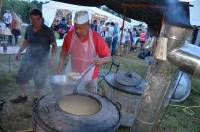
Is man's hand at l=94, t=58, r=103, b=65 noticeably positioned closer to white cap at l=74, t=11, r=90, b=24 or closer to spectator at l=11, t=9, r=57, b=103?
white cap at l=74, t=11, r=90, b=24

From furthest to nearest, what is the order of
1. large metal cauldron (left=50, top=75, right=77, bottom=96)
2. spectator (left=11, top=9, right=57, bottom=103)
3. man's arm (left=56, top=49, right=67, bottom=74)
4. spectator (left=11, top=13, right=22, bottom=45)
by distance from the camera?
spectator (left=11, top=13, right=22, bottom=45), spectator (left=11, top=9, right=57, bottom=103), man's arm (left=56, top=49, right=67, bottom=74), large metal cauldron (left=50, top=75, right=77, bottom=96)

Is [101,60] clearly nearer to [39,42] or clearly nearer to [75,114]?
[75,114]

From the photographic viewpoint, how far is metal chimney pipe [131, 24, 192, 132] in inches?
118

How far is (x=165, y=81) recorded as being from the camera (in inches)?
121

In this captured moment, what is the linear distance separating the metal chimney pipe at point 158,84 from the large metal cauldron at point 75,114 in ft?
1.17

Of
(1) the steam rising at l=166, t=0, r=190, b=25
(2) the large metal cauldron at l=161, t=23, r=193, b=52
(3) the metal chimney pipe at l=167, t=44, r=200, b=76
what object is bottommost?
(3) the metal chimney pipe at l=167, t=44, r=200, b=76

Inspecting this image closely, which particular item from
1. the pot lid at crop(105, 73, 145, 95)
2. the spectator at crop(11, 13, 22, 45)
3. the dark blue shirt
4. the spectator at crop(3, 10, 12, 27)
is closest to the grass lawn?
the pot lid at crop(105, 73, 145, 95)

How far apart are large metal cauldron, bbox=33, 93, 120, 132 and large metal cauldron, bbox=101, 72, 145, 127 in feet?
5.00

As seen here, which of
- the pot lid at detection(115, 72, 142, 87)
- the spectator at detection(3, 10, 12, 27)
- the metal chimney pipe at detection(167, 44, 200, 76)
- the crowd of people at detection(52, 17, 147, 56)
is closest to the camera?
the metal chimney pipe at detection(167, 44, 200, 76)

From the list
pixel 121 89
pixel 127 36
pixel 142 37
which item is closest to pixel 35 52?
pixel 121 89

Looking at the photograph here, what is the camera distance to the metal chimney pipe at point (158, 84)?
9.82ft

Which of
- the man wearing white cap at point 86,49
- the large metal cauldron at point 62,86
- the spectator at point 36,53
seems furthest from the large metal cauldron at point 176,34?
the spectator at point 36,53

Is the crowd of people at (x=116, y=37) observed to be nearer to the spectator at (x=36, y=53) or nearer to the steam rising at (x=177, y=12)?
the spectator at (x=36, y=53)

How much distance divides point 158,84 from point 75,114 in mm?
1091
